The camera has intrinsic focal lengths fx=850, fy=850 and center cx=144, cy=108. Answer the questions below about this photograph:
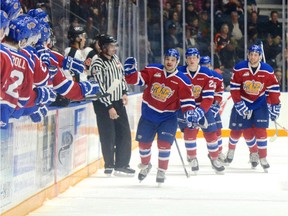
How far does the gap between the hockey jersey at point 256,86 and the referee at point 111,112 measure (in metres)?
0.99

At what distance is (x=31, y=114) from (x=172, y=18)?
7.92m

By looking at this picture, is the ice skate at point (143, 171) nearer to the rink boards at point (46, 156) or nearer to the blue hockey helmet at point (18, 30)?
the rink boards at point (46, 156)

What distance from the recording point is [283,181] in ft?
20.6

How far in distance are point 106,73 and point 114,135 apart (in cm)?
49

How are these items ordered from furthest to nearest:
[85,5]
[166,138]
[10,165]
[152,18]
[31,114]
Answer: [152,18]
[85,5]
[166,138]
[31,114]
[10,165]

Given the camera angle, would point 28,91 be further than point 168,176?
No

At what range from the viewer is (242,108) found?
6.87 metres

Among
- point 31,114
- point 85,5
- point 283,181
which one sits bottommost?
point 283,181

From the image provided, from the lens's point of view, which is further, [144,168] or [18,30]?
[144,168]

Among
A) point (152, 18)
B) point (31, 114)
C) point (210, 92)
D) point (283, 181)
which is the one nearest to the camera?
point (31, 114)

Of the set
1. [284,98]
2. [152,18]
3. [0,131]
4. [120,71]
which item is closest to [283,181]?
[120,71]

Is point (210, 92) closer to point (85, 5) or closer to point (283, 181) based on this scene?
point (283, 181)

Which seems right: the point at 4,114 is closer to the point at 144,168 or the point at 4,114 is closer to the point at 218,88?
the point at 144,168

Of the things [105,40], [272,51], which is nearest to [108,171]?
[105,40]
